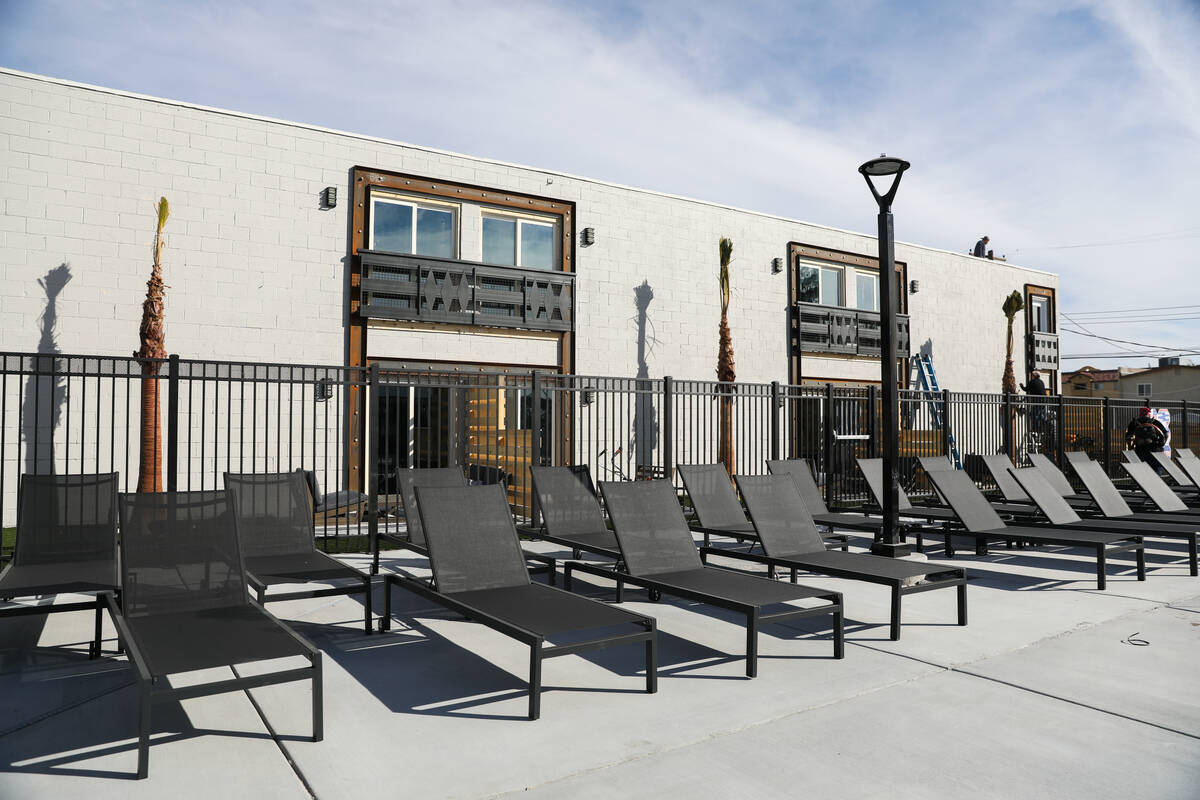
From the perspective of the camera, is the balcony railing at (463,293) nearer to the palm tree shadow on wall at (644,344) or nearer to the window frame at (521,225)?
the window frame at (521,225)

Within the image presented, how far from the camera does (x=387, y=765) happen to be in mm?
3389

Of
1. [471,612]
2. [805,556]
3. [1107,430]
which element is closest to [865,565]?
[805,556]

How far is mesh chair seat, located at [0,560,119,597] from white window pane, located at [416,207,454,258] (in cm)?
959

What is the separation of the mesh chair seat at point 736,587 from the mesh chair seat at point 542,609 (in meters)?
0.78

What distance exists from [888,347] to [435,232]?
30.2 ft

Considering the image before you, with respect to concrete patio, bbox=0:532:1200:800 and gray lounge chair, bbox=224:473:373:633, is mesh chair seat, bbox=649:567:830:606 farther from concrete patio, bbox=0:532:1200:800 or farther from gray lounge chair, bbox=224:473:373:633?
gray lounge chair, bbox=224:473:373:633

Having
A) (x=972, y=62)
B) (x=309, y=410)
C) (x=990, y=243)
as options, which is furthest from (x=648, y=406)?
(x=990, y=243)

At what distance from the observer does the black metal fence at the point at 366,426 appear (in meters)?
9.37

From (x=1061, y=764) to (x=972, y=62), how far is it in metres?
8.02

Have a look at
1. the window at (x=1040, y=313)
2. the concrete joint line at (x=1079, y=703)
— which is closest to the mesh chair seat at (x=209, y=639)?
the concrete joint line at (x=1079, y=703)

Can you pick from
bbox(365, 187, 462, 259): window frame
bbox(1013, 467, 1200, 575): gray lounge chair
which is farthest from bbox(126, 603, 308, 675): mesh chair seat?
bbox(365, 187, 462, 259): window frame

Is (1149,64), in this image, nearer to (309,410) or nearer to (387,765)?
(387,765)

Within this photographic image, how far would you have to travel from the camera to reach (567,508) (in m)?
7.93

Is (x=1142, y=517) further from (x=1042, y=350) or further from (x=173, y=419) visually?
(x=1042, y=350)
